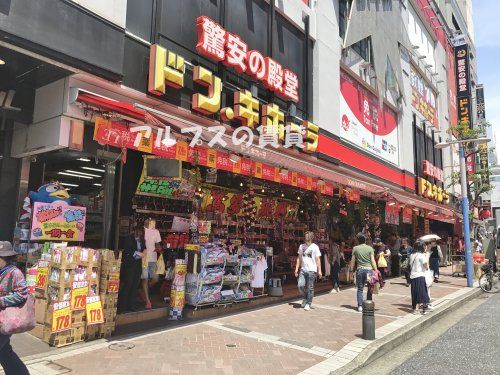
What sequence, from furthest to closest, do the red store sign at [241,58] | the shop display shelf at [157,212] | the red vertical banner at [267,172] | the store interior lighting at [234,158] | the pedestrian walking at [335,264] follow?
the pedestrian walking at [335,264] < the red vertical banner at [267,172] < the shop display shelf at [157,212] < the red store sign at [241,58] < the store interior lighting at [234,158]

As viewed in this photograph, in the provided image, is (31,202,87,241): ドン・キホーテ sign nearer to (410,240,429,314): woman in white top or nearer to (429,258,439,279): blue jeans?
(410,240,429,314): woman in white top

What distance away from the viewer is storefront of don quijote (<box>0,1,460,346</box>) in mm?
6930

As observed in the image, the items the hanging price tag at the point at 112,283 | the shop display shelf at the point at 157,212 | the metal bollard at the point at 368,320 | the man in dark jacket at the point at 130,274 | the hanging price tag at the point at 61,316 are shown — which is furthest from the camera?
the shop display shelf at the point at 157,212

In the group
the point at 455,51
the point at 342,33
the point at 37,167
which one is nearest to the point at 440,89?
the point at 455,51

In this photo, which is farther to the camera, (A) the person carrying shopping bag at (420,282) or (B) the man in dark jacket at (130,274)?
(A) the person carrying shopping bag at (420,282)

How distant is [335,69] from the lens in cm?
1575

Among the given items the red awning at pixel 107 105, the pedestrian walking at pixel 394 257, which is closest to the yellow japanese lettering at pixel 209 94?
the red awning at pixel 107 105

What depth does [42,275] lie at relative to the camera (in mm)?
6594

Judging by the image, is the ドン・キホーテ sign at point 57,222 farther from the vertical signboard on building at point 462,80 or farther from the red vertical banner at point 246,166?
the vertical signboard on building at point 462,80

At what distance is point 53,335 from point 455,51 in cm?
3707

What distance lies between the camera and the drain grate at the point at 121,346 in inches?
→ 247

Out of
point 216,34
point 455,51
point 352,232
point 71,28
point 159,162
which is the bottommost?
point 352,232

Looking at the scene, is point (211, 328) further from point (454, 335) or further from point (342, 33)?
point (342, 33)

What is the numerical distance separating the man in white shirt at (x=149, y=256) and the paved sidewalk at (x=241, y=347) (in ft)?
5.34
